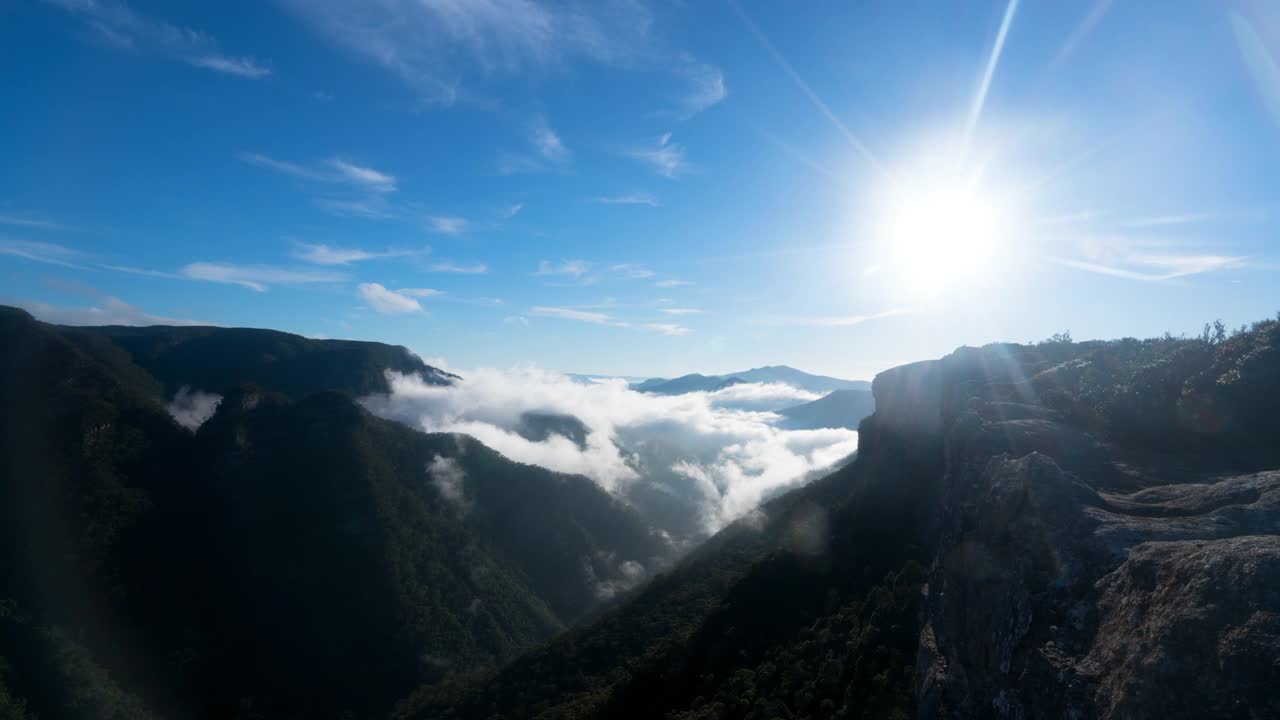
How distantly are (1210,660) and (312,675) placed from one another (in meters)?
120

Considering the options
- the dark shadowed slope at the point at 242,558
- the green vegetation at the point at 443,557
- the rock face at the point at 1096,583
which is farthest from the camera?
the dark shadowed slope at the point at 242,558

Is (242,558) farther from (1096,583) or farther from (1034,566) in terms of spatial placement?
(1096,583)

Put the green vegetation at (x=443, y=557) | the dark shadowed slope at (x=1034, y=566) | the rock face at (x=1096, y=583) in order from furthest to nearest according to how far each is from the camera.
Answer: the green vegetation at (x=443, y=557) → the dark shadowed slope at (x=1034, y=566) → the rock face at (x=1096, y=583)


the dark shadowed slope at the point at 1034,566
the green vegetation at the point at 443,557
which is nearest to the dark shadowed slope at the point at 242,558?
the green vegetation at the point at 443,557

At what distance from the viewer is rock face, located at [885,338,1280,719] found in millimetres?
8938

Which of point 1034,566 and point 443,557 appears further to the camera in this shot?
point 443,557

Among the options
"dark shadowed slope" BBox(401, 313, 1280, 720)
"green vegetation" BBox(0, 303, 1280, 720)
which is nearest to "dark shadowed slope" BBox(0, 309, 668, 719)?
"green vegetation" BBox(0, 303, 1280, 720)

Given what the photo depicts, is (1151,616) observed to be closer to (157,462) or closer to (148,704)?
(148,704)

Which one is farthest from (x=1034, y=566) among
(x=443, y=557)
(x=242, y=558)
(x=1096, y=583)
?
(x=242, y=558)

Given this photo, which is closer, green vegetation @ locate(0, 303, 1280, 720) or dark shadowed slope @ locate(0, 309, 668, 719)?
green vegetation @ locate(0, 303, 1280, 720)

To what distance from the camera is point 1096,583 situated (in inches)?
476

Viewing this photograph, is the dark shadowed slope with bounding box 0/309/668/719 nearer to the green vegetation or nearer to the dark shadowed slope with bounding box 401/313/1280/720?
the green vegetation

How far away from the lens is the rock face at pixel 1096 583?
29.3 feet

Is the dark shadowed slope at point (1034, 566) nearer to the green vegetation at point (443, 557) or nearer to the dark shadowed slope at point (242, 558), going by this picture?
the green vegetation at point (443, 557)
